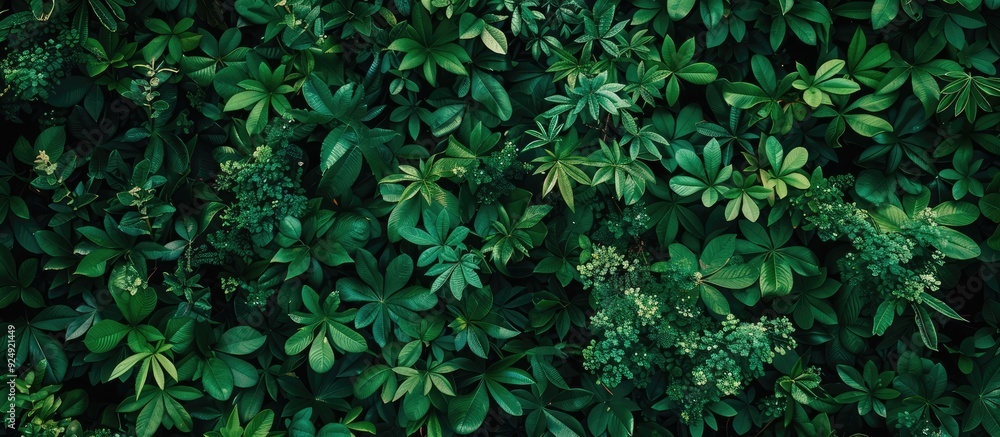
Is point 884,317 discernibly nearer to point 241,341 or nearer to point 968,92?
point 968,92

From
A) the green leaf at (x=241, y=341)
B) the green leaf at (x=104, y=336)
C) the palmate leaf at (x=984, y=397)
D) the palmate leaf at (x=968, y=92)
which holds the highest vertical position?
the palmate leaf at (x=968, y=92)

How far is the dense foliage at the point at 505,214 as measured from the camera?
111 inches

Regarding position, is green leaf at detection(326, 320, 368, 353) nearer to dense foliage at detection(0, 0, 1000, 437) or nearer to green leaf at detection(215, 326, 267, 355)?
dense foliage at detection(0, 0, 1000, 437)

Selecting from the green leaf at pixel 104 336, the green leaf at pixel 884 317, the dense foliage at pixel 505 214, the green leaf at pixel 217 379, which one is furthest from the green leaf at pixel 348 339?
the green leaf at pixel 884 317

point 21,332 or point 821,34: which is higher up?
point 821,34

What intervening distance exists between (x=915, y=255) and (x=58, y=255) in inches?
138

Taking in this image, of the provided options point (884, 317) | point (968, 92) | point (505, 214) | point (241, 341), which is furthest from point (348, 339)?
point (968, 92)

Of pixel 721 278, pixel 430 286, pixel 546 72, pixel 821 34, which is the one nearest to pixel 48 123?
pixel 430 286

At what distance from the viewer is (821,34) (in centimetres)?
285

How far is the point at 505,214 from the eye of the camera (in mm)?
2895

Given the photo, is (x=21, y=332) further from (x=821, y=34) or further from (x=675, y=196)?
(x=821, y=34)

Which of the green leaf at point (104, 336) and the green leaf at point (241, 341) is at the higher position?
the green leaf at point (104, 336)

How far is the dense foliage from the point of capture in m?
2.83

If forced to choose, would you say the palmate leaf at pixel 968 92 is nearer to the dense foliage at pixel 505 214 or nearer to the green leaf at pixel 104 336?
the dense foliage at pixel 505 214
